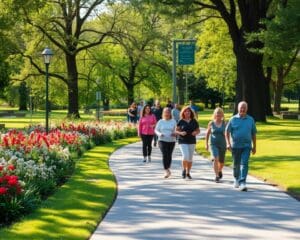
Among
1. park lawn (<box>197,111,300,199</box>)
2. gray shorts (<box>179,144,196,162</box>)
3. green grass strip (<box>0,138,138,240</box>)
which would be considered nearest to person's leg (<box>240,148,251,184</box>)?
park lawn (<box>197,111,300,199</box>)

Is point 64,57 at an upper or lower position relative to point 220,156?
upper

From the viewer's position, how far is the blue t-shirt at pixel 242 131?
488 inches

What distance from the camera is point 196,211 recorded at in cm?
993

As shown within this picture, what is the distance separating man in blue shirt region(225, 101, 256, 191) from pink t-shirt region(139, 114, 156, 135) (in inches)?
232

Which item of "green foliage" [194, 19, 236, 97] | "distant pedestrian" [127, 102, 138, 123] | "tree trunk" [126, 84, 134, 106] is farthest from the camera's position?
"tree trunk" [126, 84, 134, 106]

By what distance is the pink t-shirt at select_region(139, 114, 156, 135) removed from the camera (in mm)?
18297

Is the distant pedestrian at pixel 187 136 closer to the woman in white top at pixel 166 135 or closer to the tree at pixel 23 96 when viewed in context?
the woman in white top at pixel 166 135

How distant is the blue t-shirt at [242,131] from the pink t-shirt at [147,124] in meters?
6.04

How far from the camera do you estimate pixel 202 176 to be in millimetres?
14727

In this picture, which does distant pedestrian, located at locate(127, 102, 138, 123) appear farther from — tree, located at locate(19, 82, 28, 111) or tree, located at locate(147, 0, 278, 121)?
tree, located at locate(19, 82, 28, 111)

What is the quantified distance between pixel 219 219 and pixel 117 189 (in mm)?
3714

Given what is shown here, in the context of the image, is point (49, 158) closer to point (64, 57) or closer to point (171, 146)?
point (171, 146)

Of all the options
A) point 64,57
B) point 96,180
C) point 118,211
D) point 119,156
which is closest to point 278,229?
point 118,211

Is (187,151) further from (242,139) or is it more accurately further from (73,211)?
(73,211)
